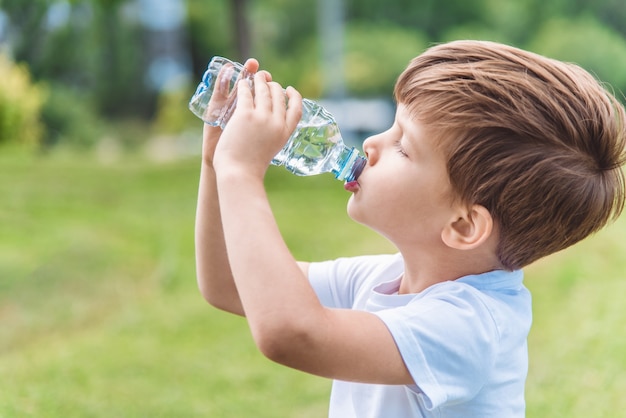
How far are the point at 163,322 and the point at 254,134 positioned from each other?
2593 millimetres

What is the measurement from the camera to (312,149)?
47.3 inches

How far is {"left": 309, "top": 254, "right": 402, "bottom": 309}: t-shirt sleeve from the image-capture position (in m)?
1.16

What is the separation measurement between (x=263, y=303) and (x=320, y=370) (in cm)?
9

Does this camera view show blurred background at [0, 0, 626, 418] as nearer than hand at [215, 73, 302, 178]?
No

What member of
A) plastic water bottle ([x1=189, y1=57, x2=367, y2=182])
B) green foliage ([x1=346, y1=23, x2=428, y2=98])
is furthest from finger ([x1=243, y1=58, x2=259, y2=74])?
green foliage ([x1=346, y1=23, x2=428, y2=98])

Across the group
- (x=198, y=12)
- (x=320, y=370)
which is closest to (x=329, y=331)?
(x=320, y=370)

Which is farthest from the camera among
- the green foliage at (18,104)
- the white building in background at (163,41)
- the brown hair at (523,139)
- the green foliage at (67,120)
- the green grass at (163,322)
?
the white building in background at (163,41)

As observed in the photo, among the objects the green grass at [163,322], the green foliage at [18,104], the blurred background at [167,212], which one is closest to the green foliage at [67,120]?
the blurred background at [167,212]

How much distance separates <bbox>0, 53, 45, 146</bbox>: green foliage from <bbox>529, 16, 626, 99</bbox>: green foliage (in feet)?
13.4

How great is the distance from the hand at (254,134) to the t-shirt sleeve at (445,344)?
8.3 inches

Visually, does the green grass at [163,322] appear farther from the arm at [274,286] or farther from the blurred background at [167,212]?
the arm at [274,286]

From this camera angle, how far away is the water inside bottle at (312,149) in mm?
1159

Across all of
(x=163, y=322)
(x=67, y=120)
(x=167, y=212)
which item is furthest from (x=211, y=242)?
(x=67, y=120)

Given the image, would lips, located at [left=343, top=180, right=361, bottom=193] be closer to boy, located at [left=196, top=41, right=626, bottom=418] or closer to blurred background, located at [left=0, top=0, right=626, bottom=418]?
boy, located at [left=196, top=41, right=626, bottom=418]
